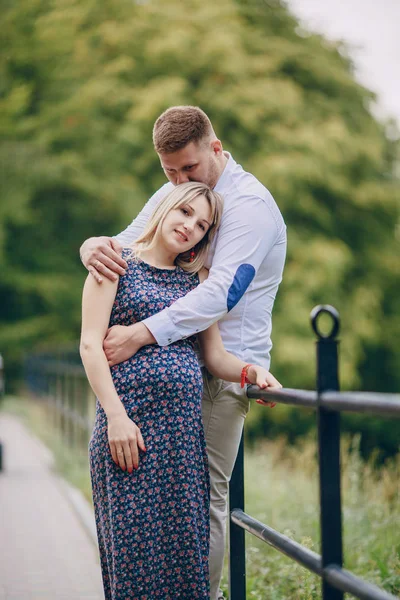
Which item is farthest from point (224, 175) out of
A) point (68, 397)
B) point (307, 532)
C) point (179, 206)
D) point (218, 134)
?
point (218, 134)

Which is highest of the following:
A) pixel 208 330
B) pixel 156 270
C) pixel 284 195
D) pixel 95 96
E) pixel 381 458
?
pixel 95 96

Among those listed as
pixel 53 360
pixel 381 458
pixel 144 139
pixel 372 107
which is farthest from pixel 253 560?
pixel 372 107

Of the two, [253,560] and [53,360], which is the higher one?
[53,360]

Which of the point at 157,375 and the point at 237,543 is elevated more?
the point at 157,375

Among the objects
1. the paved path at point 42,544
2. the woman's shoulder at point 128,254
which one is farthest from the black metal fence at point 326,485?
the paved path at point 42,544

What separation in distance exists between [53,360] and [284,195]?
7506 millimetres

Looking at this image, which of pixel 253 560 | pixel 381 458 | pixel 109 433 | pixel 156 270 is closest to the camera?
pixel 109 433

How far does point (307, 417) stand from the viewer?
20.7m

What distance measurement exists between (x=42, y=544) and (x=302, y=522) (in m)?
1.68

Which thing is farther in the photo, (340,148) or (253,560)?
(340,148)

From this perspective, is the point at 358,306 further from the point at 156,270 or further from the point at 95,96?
the point at 156,270

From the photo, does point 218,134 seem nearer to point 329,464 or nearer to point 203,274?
Result: point 203,274

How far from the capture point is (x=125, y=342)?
277cm

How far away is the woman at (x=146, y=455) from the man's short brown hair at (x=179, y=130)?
1.80 feet
